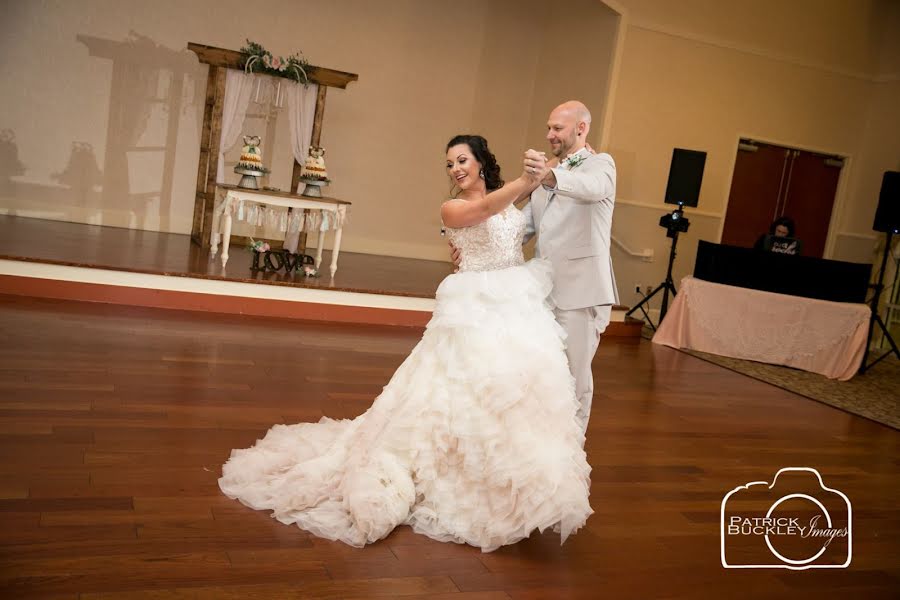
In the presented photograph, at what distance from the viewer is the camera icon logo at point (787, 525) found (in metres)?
3.30

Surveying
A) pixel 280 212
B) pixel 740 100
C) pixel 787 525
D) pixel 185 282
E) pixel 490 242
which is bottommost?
pixel 787 525

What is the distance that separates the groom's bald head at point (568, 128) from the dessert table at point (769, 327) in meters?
4.75

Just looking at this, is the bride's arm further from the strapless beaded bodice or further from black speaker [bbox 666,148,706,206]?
black speaker [bbox 666,148,706,206]

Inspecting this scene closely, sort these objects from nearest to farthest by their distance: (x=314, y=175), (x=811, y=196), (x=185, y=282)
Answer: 1. (x=185, y=282)
2. (x=314, y=175)
3. (x=811, y=196)

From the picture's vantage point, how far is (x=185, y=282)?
21.1 ft

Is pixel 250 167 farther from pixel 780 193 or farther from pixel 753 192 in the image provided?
pixel 780 193

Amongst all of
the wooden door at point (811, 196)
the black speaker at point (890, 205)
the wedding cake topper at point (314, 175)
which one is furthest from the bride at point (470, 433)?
the wooden door at point (811, 196)

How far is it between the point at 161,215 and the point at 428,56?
3901 mm

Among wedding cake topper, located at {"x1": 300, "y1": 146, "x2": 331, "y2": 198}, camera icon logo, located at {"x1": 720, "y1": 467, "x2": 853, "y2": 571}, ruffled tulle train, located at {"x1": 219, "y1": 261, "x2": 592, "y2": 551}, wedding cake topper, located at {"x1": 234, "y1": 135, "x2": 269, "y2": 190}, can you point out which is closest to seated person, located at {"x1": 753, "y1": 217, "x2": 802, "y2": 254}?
camera icon logo, located at {"x1": 720, "y1": 467, "x2": 853, "y2": 571}

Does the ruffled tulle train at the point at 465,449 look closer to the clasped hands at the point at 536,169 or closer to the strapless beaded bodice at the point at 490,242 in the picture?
the strapless beaded bodice at the point at 490,242

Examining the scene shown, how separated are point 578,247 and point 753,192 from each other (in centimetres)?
730

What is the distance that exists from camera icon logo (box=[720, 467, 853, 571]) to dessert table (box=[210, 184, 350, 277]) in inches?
179

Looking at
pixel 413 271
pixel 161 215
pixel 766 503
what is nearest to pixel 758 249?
pixel 413 271

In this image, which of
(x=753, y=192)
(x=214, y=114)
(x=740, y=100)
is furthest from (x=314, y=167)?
(x=753, y=192)
